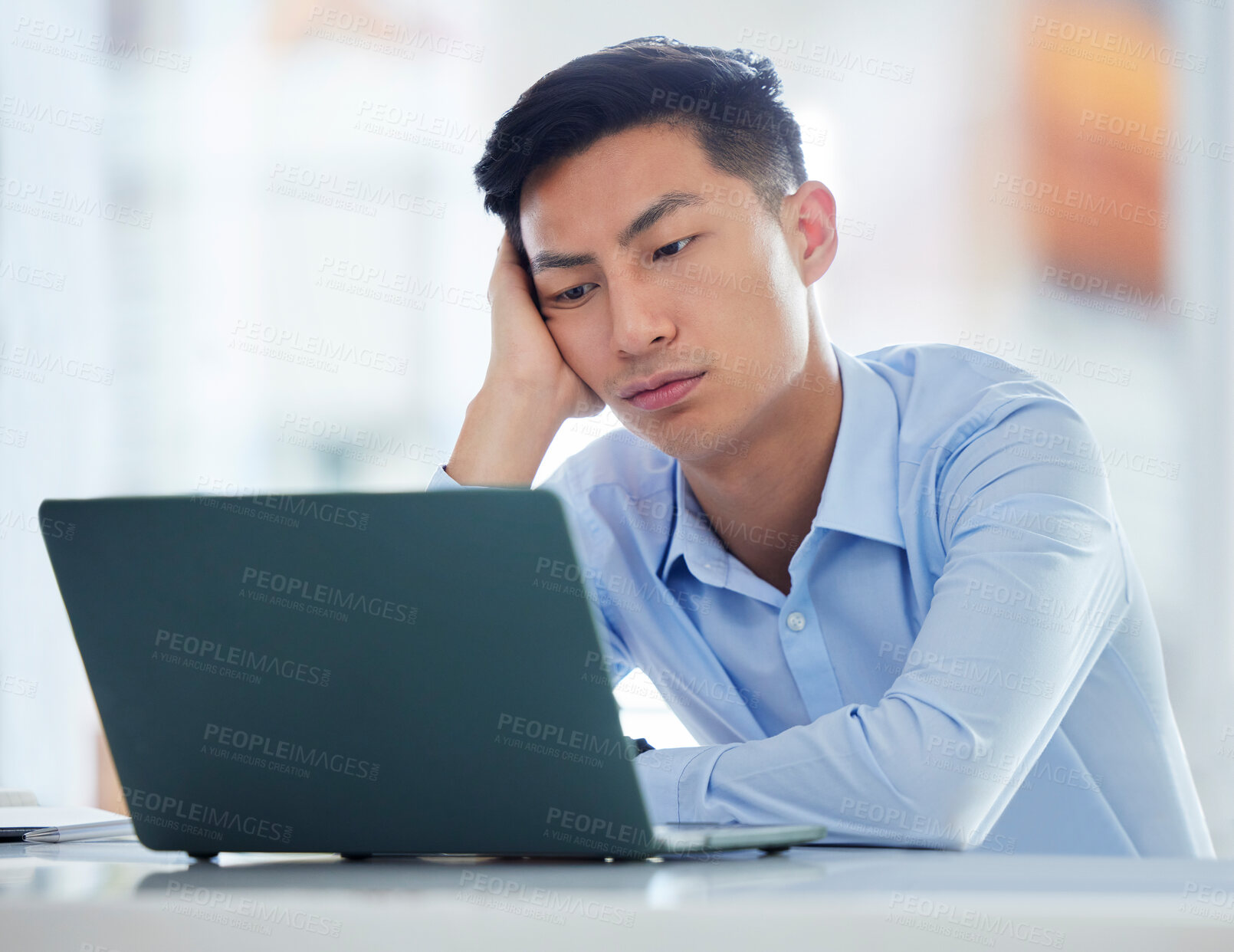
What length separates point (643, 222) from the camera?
130 cm

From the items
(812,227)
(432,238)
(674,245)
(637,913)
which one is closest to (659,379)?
(674,245)

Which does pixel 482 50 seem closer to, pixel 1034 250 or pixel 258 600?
pixel 1034 250

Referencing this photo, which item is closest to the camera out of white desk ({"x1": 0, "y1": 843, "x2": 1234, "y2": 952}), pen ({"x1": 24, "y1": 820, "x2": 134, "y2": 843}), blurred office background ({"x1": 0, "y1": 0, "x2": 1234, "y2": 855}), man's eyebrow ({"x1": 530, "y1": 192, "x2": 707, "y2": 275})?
white desk ({"x1": 0, "y1": 843, "x2": 1234, "y2": 952})

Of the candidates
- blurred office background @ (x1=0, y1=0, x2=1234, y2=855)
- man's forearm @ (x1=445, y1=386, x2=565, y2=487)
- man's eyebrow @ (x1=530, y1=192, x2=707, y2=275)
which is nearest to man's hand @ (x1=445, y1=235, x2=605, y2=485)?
man's forearm @ (x1=445, y1=386, x2=565, y2=487)

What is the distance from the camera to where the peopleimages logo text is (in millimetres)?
559

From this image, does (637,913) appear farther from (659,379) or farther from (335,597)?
(659,379)

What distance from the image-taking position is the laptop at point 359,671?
0.54 m

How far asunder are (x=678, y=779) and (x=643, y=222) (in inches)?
26.6

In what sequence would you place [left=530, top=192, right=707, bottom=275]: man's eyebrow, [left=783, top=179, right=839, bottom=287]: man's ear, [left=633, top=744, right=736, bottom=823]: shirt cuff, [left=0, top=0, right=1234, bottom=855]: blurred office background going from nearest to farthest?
1. [left=633, top=744, right=736, bottom=823]: shirt cuff
2. [left=530, top=192, right=707, bottom=275]: man's eyebrow
3. [left=783, top=179, right=839, bottom=287]: man's ear
4. [left=0, top=0, right=1234, bottom=855]: blurred office background

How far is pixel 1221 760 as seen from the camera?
3.08 metres

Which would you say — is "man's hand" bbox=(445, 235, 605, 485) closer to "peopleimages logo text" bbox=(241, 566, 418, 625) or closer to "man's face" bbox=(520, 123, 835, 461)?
"man's face" bbox=(520, 123, 835, 461)

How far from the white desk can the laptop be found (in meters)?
0.07

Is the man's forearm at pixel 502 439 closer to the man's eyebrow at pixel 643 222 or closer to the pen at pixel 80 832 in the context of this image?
the man's eyebrow at pixel 643 222

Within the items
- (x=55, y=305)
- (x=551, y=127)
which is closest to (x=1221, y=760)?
(x=551, y=127)
